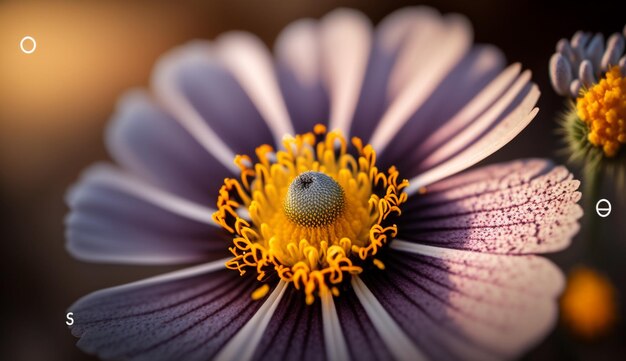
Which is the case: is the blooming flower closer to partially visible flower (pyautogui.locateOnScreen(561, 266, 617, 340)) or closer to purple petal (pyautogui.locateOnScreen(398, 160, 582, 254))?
purple petal (pyautogui.locateOnScreen(398, 160, 582, 254))

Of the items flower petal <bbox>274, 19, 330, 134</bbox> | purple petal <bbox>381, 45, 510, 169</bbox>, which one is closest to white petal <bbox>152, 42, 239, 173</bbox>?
flower petal <bbox>274, 19, 330, 134</bbox>

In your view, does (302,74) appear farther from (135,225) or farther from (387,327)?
(387,327)

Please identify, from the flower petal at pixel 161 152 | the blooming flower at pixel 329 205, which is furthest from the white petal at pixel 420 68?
the flower petal at pixel 161 152

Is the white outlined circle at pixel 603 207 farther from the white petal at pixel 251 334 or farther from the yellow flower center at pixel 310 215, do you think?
the white petal at pixel 251 334

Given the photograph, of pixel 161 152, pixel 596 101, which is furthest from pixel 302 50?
pixel 596 101

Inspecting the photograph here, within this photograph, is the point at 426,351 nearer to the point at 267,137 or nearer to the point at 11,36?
the point at 267,137
